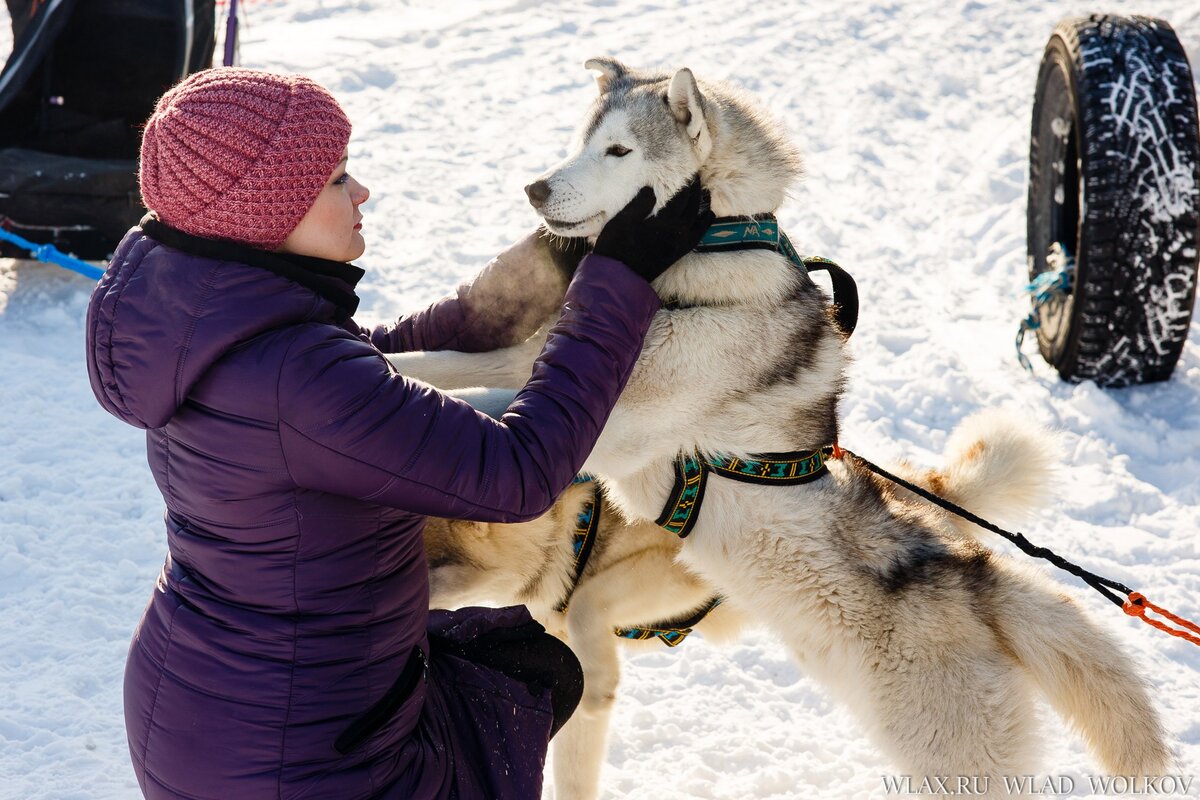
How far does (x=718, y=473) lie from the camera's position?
241 centimetres

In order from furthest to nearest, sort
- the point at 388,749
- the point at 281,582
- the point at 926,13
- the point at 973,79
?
the point at 926,13 < the point at 973,79 < the point at 388,749 < the point at 281,582

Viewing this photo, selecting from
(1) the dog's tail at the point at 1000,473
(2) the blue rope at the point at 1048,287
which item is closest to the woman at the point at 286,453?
(1) the dog's tail at the point at 1000,473

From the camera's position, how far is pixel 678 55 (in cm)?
797

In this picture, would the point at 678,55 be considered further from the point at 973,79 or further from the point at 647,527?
the point at 647,527

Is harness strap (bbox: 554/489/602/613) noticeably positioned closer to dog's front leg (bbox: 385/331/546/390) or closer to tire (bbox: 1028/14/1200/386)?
dog's front leg (bbox: 385/331/546/390)

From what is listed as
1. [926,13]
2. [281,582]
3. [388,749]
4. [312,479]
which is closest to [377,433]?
[312,479]

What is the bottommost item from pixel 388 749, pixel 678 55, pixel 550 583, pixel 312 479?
pixel 678 55

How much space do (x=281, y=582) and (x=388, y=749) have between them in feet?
1.18

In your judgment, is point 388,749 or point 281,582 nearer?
point 281,582

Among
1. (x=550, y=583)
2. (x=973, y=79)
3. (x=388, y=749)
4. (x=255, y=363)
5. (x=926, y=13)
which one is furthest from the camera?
(x=926, y=13)

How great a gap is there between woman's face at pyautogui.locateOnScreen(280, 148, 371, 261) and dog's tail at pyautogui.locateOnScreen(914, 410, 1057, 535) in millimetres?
1710

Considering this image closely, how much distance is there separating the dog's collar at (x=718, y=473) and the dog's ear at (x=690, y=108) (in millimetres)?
724

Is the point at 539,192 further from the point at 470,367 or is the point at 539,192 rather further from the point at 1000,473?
the point at 1000,473

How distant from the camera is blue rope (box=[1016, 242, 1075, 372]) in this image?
15.7 ft
